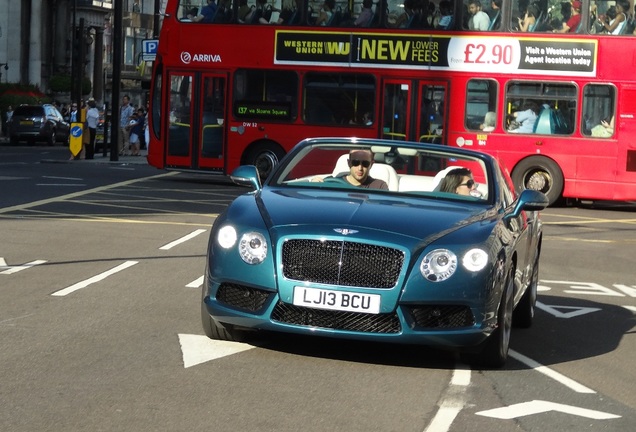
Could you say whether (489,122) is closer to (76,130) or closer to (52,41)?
(76,130)

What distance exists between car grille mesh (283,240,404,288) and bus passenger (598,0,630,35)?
61.3 ft

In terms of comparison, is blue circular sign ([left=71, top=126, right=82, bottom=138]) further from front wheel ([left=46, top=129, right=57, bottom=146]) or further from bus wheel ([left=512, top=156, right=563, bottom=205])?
front wheel ([left=46, top=129, right=57, bottom=146])

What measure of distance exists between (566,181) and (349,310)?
18470mm

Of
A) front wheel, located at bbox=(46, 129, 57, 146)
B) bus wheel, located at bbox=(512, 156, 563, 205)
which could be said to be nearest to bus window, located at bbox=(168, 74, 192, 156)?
bus wheel, located at bbox=(512, 156, 563, 205)

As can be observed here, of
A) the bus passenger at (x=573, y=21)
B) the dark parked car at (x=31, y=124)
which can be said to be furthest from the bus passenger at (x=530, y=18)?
the dark parked car at (x=31, y=124)

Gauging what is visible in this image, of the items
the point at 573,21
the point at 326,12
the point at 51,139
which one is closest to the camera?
the point at 573,21

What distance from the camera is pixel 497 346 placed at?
27.4 feet

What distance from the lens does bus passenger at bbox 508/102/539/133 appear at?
26078 mm

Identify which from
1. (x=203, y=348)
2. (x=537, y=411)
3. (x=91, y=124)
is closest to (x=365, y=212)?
(x=203, y=348)

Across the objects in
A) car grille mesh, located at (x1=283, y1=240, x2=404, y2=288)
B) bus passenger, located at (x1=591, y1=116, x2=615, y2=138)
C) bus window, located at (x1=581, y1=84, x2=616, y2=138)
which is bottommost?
car grille mesh, located at (x1=283, y1=240, x2=404, y2=288)

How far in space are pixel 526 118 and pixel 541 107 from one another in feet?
1.12

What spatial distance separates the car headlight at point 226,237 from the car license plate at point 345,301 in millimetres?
635

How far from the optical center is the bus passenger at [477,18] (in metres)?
26.2

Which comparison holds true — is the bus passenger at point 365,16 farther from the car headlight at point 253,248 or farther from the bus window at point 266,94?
the car headlight at point 253,248
